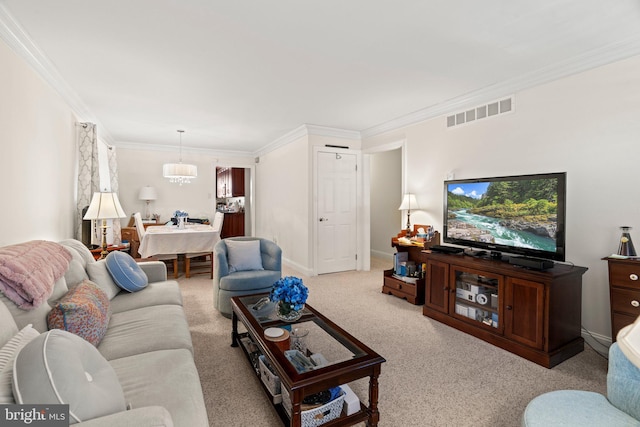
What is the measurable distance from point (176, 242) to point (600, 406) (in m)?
4.78

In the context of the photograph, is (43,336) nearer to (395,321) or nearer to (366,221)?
(395,321)

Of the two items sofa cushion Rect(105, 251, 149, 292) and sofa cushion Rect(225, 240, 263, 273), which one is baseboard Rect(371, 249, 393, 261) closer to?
sofa cushion Rect(225, 240, 263, 273)

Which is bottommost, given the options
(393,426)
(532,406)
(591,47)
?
(393,426)

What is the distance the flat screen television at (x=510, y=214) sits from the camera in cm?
259

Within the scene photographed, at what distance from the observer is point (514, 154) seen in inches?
128

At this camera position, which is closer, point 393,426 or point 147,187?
point 393,426

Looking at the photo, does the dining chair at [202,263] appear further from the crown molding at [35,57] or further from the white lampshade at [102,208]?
the crown molding at [35,57]

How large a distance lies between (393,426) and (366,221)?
156 inches

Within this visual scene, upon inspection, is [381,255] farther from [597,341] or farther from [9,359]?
[9,359]

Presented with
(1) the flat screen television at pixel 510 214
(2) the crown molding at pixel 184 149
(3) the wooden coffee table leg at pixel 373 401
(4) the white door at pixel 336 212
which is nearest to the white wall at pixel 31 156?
(3) the wooden coffee table leg at pixel 373 401

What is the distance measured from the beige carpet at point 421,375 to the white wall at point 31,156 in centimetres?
164

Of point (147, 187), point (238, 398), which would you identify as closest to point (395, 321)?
point (238, 398)

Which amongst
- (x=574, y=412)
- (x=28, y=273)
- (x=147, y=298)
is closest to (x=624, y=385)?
(x=574, y=412)

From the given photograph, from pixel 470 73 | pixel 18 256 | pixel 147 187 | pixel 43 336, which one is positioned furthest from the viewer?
pixel 147 187
